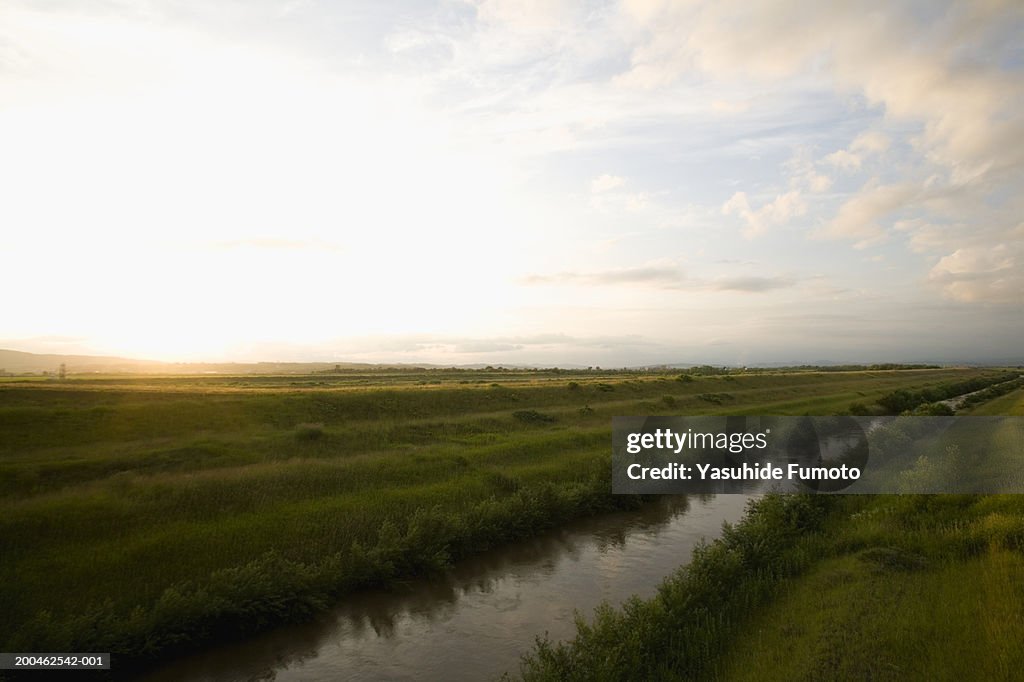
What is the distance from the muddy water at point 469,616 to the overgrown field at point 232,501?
0.82m

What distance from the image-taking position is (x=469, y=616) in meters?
16.1

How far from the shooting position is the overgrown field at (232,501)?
47.5 feet

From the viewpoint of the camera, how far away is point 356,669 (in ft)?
44.0

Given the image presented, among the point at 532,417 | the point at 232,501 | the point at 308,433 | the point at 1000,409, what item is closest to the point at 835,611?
the point at 232,501

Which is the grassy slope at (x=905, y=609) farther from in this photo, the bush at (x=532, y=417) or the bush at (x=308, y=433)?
the bush at (x=532, y=417)

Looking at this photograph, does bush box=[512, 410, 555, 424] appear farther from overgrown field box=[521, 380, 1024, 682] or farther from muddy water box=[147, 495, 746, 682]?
overgrown field box=[521, 380, 1024, 682]

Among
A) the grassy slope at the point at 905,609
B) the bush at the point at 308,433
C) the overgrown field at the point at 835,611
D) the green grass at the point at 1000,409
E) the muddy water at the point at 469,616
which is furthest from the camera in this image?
the green grass at the point at 1000,409

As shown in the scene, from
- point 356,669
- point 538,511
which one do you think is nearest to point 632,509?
point 538,511

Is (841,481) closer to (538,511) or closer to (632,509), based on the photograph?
(632,509)

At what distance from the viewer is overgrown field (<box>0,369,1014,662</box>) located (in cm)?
1449

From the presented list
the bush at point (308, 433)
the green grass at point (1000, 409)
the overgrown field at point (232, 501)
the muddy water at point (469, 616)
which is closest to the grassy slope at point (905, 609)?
the muddy water at point (469, 616)

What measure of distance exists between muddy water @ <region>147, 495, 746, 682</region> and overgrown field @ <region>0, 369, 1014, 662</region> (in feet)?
2.70

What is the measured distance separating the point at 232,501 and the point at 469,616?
10.6 metres

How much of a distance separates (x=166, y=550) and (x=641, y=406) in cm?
4345
